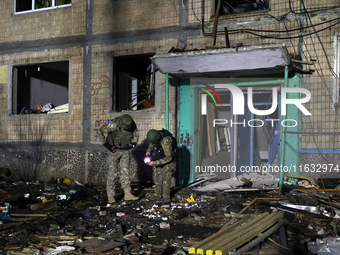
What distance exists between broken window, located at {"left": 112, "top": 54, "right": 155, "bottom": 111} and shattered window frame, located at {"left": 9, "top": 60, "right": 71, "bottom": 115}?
1.29 m

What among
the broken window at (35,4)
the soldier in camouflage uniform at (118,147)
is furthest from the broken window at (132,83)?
the broken window at (35,4)

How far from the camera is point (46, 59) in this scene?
29.5 feet

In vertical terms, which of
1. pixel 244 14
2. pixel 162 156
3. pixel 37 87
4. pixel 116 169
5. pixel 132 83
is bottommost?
pixel 116 169

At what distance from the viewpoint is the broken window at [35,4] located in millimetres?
9148

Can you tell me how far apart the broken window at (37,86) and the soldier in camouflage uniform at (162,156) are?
4.55 metres

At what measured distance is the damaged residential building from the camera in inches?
265

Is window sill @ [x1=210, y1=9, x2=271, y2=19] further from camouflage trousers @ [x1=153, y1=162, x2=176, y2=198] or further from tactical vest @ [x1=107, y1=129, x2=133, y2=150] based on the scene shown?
camouflage trousers @ [x1=153, y1=162, x2=176, y2=198]

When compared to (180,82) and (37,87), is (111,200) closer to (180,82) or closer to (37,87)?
(180,82)

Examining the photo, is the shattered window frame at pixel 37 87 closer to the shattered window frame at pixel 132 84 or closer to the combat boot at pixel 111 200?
the shattered window frame at pixel 132 84

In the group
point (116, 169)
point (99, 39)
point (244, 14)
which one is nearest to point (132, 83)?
point (99, 39)

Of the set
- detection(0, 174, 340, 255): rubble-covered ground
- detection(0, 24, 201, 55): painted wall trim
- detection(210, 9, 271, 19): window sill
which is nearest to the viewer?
detection(0, 174, 340, 255): rubble-covered ground

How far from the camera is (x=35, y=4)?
369 inches

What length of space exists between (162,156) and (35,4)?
6313mm

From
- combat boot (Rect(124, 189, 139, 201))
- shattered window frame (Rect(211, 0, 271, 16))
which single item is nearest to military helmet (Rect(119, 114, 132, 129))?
combat boot (Rect(124, 189, 139, 201))
